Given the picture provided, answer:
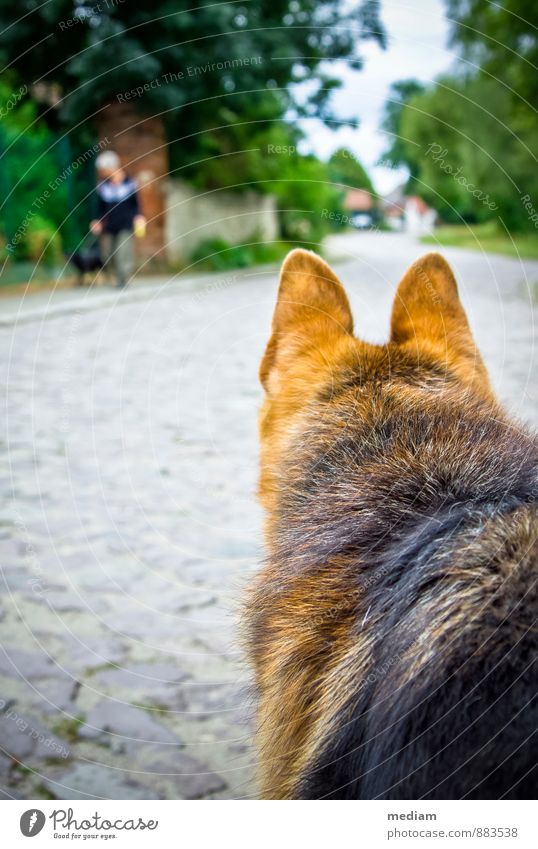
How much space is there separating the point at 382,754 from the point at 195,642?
253 centimetres

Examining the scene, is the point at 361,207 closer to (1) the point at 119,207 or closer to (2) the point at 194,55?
(2) the point at 194,55

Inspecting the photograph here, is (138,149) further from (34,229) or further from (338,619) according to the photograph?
(338,619)

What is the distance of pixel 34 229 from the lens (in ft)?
54.2

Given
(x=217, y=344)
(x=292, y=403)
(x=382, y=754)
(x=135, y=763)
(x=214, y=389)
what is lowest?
(x=135, y=763)

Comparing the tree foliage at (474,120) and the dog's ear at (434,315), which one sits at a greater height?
the tree foliage at (474,120)

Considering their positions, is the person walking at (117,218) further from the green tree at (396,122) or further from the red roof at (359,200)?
the green tree at (396,122)

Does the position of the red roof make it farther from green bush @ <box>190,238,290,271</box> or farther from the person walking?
green bush @ <box>190,238,290,271</box>

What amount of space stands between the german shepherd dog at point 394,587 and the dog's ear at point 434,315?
0.12 m

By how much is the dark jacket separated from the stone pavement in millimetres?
4438

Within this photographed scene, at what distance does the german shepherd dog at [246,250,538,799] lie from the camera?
1.19 m

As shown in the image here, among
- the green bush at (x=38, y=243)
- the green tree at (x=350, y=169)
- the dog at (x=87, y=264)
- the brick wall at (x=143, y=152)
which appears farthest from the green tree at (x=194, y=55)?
the dog at (x=87, y=264)

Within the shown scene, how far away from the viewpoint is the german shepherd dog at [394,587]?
1.19m

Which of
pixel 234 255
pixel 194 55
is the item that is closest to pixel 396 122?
pixel 194 55
